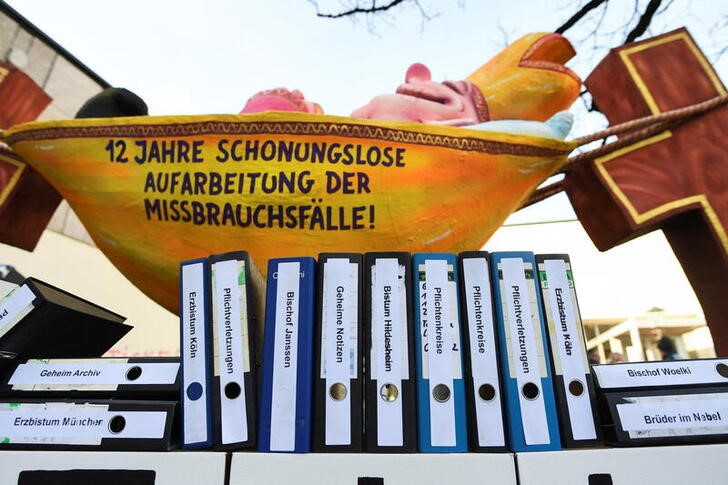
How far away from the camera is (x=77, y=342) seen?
706 mm

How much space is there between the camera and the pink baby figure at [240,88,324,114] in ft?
2.67

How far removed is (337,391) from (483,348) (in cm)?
17

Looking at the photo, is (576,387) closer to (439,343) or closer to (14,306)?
(439,343)

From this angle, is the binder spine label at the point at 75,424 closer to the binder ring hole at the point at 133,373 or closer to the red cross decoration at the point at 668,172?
the binder ring hole at the point at 133,373

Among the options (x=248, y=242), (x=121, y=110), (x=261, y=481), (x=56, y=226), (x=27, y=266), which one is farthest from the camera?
(x=56, y=226)

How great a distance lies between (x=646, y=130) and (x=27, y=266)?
2.28 m

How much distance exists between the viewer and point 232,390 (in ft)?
1.65

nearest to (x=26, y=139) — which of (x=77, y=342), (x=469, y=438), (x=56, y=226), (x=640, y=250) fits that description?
(x=77, y=342)

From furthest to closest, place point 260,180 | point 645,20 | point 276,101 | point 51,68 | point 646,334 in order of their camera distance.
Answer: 1. point 646,334
2. point 51,68
3. point 645,20
4. point 276,101
5. point 260,180

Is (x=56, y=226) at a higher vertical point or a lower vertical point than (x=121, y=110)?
higher

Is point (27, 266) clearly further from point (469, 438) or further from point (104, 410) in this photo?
point (469, 438)

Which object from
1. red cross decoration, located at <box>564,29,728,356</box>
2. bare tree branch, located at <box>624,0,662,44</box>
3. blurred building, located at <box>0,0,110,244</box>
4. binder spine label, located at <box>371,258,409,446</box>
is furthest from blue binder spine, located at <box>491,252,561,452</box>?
blurred building, located at <box>0,0,110,244</box>

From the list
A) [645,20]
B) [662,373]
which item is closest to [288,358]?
[662,373]

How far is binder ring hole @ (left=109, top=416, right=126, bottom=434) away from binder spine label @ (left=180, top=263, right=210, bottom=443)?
0.07 metres
